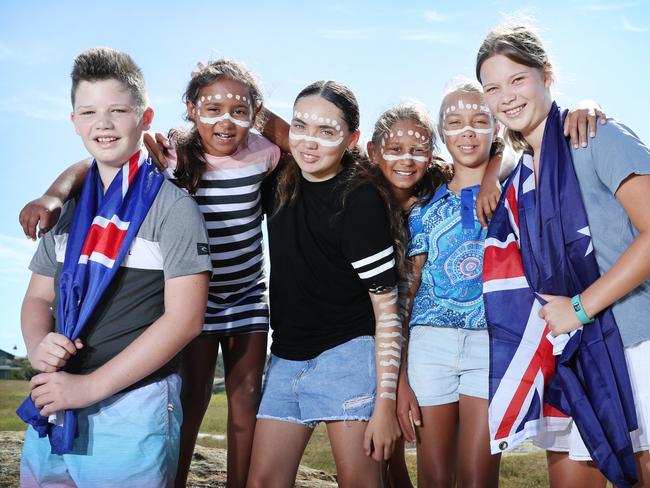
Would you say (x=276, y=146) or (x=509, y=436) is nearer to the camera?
(x=509, y=436)

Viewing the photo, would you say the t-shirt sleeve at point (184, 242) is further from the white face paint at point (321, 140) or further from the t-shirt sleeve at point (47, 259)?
the white face paint at point (321, 140)

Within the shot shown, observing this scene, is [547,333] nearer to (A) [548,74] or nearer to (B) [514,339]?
(B) [514,339]

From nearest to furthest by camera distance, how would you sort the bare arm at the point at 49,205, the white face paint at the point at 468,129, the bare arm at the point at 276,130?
the bare arm at the point at 49,205
the white face paint at the point at 468,129
the bare arm at the point at 276,130

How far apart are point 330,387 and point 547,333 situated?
3.30 ft

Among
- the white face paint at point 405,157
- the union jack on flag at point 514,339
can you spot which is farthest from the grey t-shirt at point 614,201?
the white face paint at point 405,157

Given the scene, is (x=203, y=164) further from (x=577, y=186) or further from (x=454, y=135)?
(x=577, y=186)

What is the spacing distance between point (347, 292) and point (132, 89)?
53.0 inches

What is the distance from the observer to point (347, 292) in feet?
11.6

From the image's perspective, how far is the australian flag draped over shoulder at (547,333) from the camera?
303 centimetres

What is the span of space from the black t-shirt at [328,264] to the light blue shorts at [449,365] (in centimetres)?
36

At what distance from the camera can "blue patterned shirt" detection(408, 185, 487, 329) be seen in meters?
3.65

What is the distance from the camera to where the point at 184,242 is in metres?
3.11

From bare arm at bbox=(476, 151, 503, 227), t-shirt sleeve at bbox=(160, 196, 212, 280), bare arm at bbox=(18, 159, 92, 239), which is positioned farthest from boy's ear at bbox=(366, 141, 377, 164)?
bare arm at bbox=(18, 159, 92, 239)

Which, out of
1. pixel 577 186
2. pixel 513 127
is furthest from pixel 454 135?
pixel 577 186
